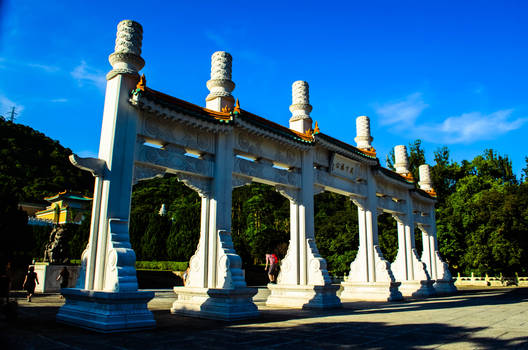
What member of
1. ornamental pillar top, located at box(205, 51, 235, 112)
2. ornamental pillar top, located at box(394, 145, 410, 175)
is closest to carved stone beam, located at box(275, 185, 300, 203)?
Answer: ornamental pillar top, located at box(205, 51, 235, 112)

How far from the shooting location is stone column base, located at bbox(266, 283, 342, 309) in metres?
11.3

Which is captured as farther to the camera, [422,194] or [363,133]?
[422,194]

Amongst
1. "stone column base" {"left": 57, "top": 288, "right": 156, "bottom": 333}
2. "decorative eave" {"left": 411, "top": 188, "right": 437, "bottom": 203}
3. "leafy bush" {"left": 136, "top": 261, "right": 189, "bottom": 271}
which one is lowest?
"stone column base" {"left": 57, "top": 288, "right": 156, "bottom": 333}

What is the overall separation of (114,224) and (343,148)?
8.58 meters

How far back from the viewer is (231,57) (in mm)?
11297

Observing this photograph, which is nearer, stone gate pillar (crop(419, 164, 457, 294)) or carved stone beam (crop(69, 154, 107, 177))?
carved stone beam (crop(69, 154, 107, 177))

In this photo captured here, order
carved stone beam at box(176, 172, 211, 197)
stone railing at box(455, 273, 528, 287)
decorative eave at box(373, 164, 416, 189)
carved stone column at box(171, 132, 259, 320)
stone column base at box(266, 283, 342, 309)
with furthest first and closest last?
stone railing at box(455, 273, 528, 287)
decorative eave at box(373, 164, 416, 189)
stone column base at box(266, 283, 342, 309)
carved stone beam at box(176, 172, 211, 197)
carved stone column at box(171, 132, 259, 320)

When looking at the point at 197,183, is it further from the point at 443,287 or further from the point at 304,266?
the point at 443,287

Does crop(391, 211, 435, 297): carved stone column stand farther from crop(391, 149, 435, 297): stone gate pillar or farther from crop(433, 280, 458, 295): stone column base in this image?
crop(433, 280, 458, 295): stone column base

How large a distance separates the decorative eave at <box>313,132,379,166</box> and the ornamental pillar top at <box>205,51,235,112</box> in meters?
3.34

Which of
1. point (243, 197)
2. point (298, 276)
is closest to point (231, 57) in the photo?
point (298, 276)

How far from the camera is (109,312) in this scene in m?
6.95

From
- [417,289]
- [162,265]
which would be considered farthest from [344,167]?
[162,265]

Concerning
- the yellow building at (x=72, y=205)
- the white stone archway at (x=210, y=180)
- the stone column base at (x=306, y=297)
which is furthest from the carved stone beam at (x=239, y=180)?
the yellow building at (x=72, y=205)
